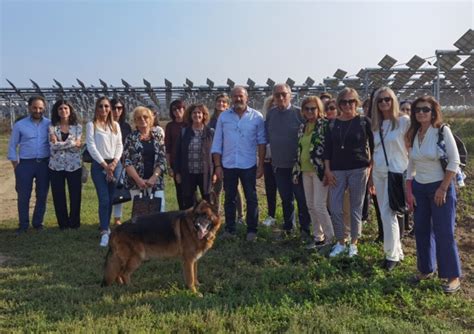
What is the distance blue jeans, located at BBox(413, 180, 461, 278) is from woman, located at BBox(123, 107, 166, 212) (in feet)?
11.2

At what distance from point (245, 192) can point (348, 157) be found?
1.68 meters

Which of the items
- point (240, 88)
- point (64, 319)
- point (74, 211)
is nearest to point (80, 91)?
point (74, 211)

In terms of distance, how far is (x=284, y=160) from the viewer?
6172mm

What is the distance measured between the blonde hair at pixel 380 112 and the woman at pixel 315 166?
634mm

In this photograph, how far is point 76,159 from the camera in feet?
24.2

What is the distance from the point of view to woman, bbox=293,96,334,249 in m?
5.60

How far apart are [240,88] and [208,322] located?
11.2 ft

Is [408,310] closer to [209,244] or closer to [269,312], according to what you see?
[269,312]

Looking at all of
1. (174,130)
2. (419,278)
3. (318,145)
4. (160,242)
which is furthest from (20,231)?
(419,278)

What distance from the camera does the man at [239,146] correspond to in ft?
20.3

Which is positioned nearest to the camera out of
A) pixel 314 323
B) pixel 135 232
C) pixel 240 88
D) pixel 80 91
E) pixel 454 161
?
pixel 314 323

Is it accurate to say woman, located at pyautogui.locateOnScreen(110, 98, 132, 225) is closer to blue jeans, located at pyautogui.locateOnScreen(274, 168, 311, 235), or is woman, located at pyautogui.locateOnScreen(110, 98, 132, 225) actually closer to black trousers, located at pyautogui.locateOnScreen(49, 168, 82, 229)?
black trousers, located at pyautogui.locateOnScreen(49, 168, 82, 229)

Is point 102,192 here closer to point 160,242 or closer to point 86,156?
point 86,156

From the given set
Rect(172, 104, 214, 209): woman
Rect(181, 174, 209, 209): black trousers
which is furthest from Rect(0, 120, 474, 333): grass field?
Rect(172, 104, 214, 209): woman
